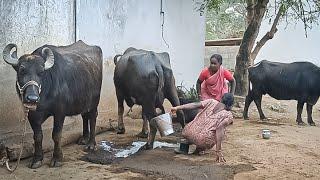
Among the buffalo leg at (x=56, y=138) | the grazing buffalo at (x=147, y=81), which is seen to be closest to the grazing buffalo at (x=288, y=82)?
the grazing buffalo at (x=147, y=81)

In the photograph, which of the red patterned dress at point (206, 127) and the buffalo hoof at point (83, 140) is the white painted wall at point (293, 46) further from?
the buffalo hoof at point (83, 140)

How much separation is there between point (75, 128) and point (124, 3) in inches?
148

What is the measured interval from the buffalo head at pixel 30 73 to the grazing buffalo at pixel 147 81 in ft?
5.77

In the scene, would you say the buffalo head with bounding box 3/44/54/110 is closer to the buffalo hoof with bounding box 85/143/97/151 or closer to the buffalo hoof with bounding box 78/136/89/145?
the buffalo hoof with bounding box 85/143/97/151

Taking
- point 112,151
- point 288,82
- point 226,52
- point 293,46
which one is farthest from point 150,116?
point 293,46

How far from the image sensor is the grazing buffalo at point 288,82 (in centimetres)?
1091

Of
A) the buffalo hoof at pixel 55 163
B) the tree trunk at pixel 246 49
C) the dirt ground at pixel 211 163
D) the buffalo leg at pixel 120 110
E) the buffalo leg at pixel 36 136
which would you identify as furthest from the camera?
the tree trunk at pixel 246 49

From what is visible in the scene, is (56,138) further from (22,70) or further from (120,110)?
(120,110)

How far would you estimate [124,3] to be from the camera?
35.9 feet

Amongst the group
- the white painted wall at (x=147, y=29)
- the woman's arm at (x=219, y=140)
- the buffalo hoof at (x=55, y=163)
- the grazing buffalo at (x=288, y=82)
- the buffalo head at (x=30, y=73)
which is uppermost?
the white painted wall at (x=147, y=29)

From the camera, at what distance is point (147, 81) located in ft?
23.8

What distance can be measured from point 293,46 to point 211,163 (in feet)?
46.7

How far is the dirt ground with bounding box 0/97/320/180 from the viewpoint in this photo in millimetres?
5883

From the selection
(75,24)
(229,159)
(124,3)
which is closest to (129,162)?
(229,159)
